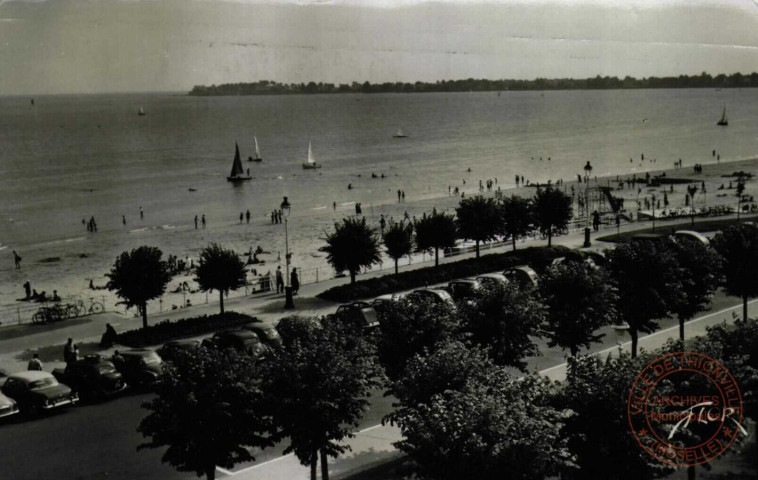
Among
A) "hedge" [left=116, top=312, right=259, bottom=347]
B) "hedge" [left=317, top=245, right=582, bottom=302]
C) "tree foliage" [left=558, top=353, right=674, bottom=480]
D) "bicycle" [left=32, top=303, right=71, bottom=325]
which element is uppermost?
"tree foliage" [left=558, top=353, right=674, bottom=480]

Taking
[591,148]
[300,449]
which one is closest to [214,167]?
[591,148]

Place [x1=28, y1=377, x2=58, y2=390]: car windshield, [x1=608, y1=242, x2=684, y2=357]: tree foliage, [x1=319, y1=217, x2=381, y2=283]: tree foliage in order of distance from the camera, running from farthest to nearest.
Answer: [x1=319, y1=217, x2=381, y2=283]: tree foliage → [x1=608, y1=242, x2=684, y2=357]: tree foliage → [x1=28, y1=377, x2=58, y2=390]: car windshield

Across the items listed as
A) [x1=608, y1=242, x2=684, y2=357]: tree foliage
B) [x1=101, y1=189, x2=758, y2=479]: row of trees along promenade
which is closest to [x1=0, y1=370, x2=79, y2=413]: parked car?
[x1=101, y1=189, x2=758, y2=479]: row of trees along promenade

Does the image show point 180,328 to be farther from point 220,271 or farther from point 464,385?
point 464,385

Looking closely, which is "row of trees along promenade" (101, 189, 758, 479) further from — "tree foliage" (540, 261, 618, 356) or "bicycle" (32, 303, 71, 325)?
"bicycle" (32, 303, 71, 325)

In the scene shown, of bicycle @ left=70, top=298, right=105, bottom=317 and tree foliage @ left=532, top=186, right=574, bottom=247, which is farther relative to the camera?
tree foliage @ left=532, top=186, right=574, bottom=247

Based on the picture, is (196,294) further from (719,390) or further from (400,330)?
(719,390)

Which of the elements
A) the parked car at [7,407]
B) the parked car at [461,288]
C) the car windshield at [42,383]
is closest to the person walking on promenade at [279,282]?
the parked car at [461,288]

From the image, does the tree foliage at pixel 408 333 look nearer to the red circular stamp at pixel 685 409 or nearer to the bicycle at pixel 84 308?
the red circular stamp at pixel 685 409
